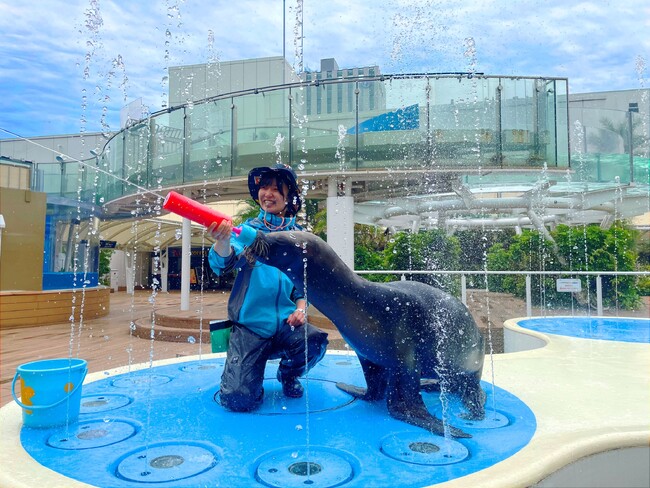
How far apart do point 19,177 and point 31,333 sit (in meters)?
6.76

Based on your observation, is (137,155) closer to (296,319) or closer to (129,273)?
(296,319)

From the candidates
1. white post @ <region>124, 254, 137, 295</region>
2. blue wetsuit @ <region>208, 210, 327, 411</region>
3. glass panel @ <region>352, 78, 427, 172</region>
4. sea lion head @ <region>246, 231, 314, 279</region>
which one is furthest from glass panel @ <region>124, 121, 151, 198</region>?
white post @ <region>124, 254, 137, 295</region>

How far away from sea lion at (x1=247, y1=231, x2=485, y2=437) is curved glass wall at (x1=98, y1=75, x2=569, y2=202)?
26.4 ft

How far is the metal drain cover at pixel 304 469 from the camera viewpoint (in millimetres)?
2301

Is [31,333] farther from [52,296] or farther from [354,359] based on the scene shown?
[354,359]

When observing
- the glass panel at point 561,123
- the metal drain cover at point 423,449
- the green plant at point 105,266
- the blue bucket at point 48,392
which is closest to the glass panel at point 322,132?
the glass panel at point 561,123

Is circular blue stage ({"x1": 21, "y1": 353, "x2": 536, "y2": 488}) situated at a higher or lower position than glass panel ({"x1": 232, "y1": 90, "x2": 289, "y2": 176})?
lower

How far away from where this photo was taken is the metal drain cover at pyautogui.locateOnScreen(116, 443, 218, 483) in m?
2.38

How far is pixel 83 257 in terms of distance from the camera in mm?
17906

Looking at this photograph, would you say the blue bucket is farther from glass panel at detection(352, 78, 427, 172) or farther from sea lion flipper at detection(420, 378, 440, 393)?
glass panel at detection(352, 78, 427, 172)

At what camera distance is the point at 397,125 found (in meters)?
11.2

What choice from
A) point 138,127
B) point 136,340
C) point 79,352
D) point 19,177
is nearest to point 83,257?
point 19,177

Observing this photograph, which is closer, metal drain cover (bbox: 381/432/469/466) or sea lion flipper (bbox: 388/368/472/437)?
A: metal drain cover (bbox: 381/432/469/466)

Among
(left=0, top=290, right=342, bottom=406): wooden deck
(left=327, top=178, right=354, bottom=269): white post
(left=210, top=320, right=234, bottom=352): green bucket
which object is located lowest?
(left=0, top=290, right=342, bottom=406): wooden deck
